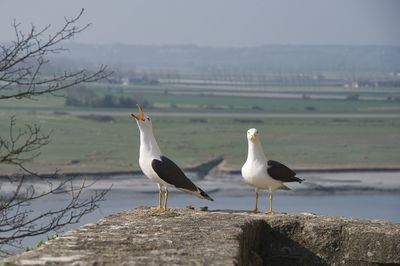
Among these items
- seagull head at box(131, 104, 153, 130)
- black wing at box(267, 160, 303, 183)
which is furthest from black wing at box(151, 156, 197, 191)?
black wing at box(267, 160, 303, 183)

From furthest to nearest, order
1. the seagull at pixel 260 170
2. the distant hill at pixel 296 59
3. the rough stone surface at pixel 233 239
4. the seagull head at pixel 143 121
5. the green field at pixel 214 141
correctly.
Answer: the distant hill at pixel 296 59 < the green field at pixel 214 141 < the seagull at pixel 260 170 < the seagull head at pixel 143 121 < the rough stone surface at pixel 233 239

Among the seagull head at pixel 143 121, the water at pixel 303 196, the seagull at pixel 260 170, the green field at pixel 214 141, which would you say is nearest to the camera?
the seagull head at pixel 143 121

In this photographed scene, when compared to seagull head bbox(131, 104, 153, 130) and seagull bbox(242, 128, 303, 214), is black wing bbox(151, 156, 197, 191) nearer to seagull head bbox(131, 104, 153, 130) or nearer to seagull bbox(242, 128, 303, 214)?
seagull head bbox(131, 104, 153, 130)

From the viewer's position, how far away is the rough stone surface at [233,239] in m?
6.60

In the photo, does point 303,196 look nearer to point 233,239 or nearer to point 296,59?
point 233,239

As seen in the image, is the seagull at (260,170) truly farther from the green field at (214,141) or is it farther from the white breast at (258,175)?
the green field at (214,141)

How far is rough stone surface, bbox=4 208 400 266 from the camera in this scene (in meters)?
6.60

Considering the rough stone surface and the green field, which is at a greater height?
the rough stone surface

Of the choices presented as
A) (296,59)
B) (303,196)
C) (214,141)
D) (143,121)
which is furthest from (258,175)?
(296,59)

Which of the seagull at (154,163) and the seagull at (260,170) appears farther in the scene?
the seagull at (260,170)

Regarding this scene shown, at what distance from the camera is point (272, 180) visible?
9.58 m

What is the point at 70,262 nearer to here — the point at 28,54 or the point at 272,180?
the point at 272,180

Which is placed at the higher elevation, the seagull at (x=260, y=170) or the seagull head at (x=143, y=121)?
the seagull head at (x=143, y=121)

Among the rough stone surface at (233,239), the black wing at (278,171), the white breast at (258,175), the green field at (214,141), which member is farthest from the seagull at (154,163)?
the green field at (214,141)
